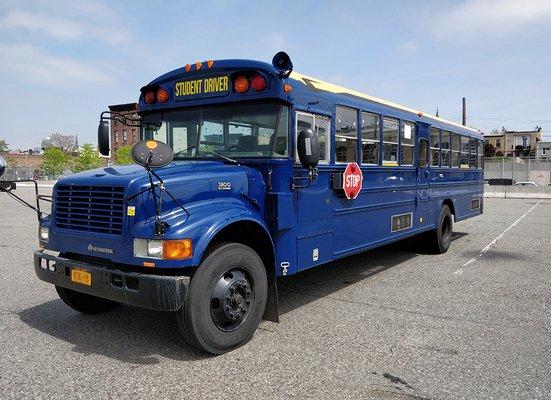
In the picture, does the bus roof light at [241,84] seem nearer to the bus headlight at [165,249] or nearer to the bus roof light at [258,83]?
the bus roof light at [258,83]

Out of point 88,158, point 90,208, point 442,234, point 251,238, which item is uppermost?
point 88,158

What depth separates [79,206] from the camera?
3.88 meters

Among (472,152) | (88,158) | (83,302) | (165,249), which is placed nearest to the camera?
(165,249)

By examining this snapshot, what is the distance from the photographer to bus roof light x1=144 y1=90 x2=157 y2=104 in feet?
16.2

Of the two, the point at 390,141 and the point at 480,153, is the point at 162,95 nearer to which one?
the point at 390,141

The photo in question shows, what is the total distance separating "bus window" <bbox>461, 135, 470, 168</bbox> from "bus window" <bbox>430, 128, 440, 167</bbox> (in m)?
1.48

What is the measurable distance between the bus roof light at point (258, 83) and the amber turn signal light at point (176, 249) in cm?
165

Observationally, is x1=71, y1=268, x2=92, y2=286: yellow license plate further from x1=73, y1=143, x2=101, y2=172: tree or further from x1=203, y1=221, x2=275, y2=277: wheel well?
x1=73, y1=143, x2=101, y2=172: tree

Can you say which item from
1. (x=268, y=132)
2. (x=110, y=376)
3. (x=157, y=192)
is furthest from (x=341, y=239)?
(x=110, y=376)

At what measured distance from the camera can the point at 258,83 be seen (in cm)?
423

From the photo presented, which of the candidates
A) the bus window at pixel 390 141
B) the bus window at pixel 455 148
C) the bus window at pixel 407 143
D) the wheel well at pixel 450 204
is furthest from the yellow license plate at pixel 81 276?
the bus window at pixel 455 148

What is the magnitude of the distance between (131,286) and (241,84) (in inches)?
81.8

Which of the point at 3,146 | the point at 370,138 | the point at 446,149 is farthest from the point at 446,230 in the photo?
the point at 3,146

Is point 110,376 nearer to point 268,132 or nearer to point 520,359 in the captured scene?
point 268,132
